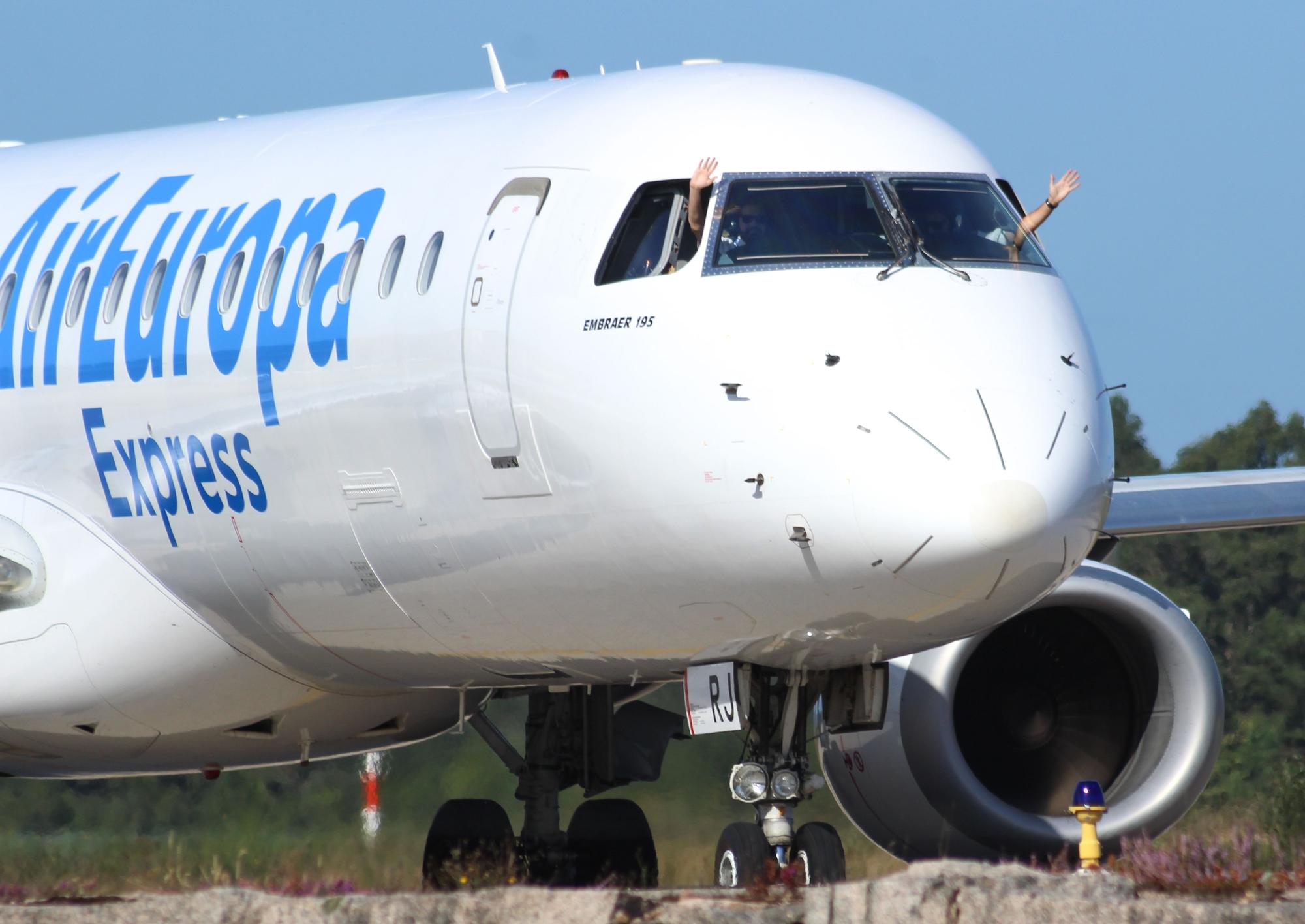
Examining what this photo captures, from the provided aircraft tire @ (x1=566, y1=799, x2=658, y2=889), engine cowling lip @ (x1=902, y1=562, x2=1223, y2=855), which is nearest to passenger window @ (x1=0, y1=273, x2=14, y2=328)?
aircraft tire @ (x1=566, y1=799, x2=658, y2=889)

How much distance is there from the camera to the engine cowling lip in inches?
461

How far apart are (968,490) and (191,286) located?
4.38 m

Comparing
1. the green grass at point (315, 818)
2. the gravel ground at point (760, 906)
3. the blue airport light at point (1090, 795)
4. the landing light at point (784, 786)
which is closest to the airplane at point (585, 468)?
the landing light at point (784, 786)

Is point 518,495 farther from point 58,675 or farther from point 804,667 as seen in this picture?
point 58,675

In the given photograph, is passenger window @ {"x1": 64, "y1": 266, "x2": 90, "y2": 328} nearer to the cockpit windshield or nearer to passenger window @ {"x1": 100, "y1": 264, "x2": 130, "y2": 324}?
passenger window @ {"x1": 100, "y1": 264, "x2": 130, "y2": 324}

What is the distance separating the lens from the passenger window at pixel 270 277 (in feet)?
34.5

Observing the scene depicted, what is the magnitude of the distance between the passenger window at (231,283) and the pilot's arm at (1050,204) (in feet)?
11.6

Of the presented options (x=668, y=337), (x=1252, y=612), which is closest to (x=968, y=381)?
(x=668, y=337)

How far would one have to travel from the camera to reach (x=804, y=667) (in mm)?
9344

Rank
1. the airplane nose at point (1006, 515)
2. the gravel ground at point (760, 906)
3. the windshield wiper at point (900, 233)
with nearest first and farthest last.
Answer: the gravel ground at point (760, 906)
the airplane nose at point (1006, 515)
the windshield wiper at point (900, 233)

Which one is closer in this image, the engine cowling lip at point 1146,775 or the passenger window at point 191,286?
the passenger window at point 191,286

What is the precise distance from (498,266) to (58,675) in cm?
318

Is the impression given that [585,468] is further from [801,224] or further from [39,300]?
[39,300]

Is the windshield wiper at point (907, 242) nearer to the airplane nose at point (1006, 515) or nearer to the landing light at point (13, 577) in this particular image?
the airplane nose at point (1006, 515)
